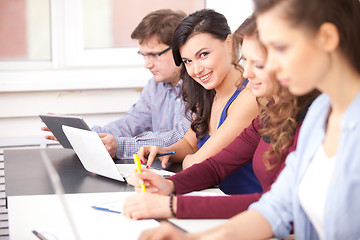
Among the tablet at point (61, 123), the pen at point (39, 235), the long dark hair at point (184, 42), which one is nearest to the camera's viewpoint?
the pen at point (39, 235)

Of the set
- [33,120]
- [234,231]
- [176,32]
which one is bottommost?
[33,120]

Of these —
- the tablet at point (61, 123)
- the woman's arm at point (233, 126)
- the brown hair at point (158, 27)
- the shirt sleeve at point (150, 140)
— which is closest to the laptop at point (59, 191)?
the tablet at point (61, 123)

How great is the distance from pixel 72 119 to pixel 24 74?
1399 millimetres

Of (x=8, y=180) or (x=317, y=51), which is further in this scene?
(x=8, y=180)

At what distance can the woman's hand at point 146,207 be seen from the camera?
4.61 ft

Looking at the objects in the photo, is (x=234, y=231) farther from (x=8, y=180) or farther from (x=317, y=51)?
(x=8, y=180)

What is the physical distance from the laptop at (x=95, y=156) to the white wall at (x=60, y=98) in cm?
111

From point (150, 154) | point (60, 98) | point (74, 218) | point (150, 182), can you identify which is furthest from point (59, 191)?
point (60, 98)

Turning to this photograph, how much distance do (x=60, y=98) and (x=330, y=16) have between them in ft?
7.60

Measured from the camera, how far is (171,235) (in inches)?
43.0

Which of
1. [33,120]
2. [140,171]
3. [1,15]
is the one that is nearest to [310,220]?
[140,171]

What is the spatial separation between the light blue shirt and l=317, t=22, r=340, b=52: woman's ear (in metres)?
0.13

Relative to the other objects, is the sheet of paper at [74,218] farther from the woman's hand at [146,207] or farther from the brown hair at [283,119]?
the brown hair at [283,119]

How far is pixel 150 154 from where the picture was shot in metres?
2.08
